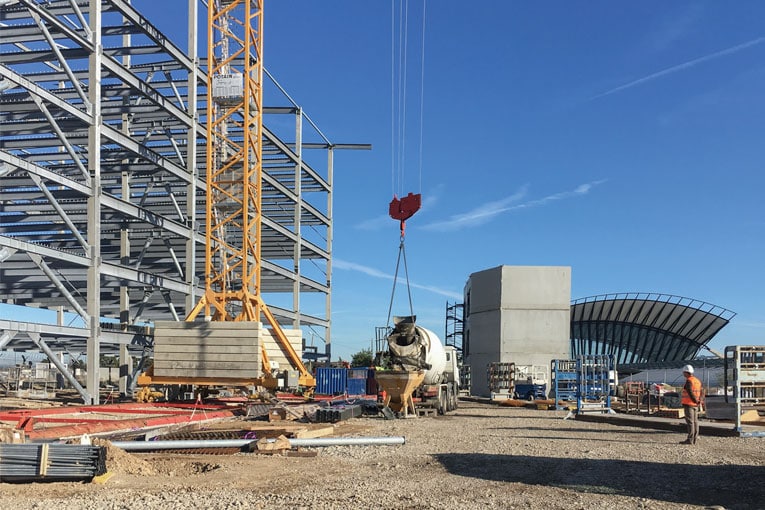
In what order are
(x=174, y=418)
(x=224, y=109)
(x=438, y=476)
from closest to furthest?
(x=438, y=476) < (x=174, y=418) < (x=224, y=109)

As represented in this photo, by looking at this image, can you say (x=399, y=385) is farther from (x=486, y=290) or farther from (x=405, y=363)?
(x=486, y=290)

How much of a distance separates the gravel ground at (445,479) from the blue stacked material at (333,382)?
23.7 m

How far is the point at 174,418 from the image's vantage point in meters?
18.6

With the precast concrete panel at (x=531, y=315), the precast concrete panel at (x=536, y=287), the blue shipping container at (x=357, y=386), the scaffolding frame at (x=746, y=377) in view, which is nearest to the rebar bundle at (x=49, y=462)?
the scaffolding frame at (x=746, y=377)

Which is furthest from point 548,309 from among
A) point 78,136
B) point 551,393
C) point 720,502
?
point 720,502

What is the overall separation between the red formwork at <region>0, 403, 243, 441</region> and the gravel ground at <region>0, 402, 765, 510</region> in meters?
2.71

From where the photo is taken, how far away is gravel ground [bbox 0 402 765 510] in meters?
9.05

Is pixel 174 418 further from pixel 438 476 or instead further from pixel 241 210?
pixel 241 210

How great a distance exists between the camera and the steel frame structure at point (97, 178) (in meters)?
26.1

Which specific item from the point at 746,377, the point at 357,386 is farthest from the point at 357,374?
the point at 746,377

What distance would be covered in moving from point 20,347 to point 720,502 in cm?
3015

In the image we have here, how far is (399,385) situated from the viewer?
22.2m

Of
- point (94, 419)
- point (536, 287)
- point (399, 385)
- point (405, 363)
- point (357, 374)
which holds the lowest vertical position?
point (357, 374)

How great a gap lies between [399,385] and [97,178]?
13.9 metres
